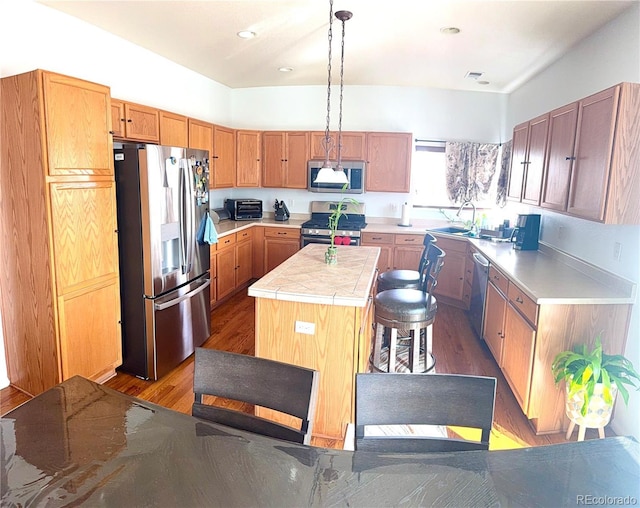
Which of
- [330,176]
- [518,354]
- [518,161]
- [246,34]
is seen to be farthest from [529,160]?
[246,34]

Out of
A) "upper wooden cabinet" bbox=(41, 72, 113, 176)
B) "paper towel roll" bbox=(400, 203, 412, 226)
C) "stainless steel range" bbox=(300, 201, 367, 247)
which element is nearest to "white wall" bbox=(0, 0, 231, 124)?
"upper wooden cabinet" bbox=(41, 72, 113, 176)

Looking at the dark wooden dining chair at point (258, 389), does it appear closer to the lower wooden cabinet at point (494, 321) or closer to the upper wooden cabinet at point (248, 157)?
the lower wooden cabinet at point (494, 321)

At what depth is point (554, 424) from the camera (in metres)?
2.55

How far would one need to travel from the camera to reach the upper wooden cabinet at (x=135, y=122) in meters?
3.31

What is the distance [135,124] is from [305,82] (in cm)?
258

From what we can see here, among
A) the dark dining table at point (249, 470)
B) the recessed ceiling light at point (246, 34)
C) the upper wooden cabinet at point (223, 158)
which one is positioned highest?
the recessed ceiling light at point (246, 34)

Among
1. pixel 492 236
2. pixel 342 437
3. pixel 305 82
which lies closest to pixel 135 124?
pixel 305 82

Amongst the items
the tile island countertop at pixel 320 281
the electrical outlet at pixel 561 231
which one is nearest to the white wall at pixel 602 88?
the electrical outlet at pixel 561 231

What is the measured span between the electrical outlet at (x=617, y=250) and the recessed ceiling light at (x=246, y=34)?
307 cm

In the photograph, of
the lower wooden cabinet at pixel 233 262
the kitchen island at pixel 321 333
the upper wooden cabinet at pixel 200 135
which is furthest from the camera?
the lower wooden cabinet at pixel 233 262

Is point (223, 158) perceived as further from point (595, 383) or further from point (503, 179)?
point (595, 383)

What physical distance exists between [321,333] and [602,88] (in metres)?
2.56

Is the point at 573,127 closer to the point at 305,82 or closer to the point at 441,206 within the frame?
the point at 441,206

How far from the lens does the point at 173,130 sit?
4.07 m
